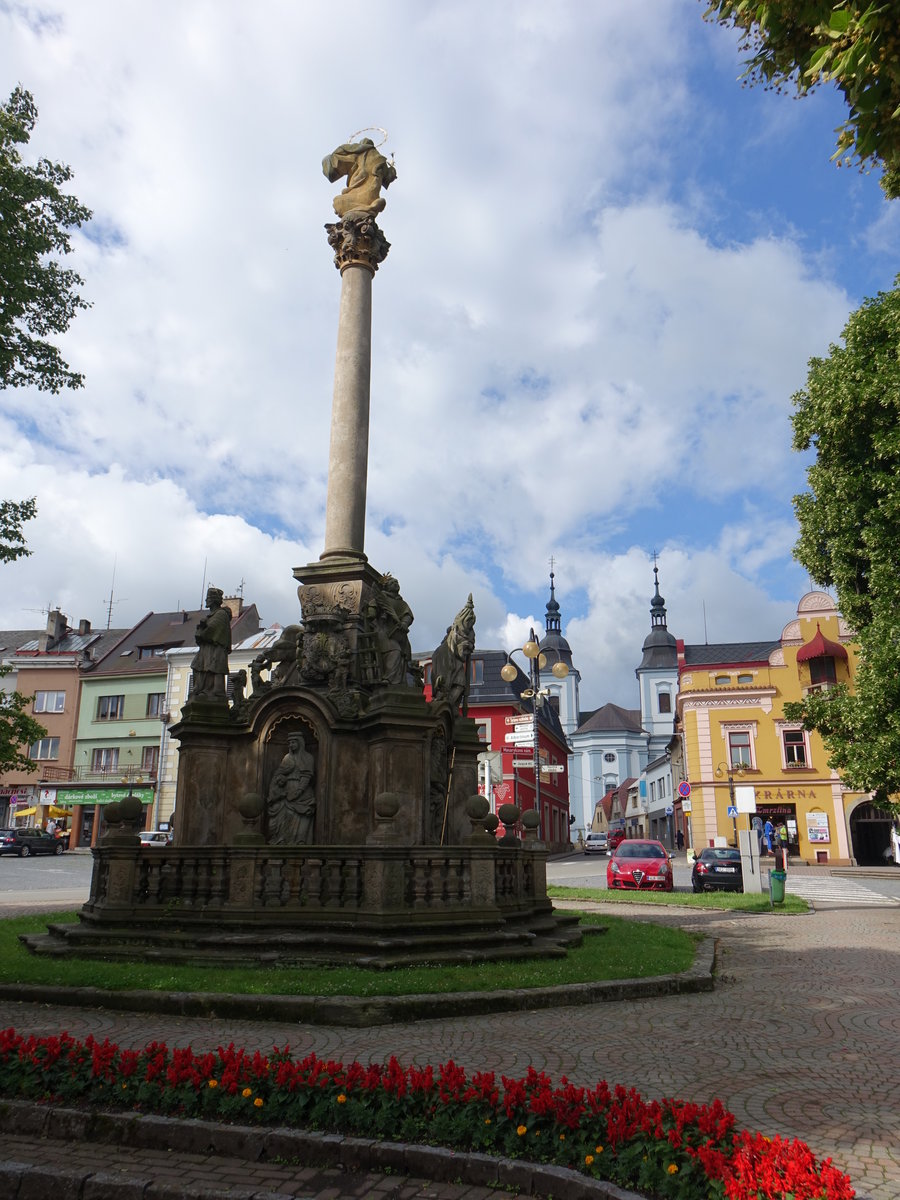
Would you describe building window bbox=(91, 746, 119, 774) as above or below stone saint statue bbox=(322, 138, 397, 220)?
below

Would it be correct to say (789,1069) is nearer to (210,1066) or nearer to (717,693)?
(210,1066)

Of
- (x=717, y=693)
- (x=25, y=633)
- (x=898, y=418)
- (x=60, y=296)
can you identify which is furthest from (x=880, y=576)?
(x=25, y=633)

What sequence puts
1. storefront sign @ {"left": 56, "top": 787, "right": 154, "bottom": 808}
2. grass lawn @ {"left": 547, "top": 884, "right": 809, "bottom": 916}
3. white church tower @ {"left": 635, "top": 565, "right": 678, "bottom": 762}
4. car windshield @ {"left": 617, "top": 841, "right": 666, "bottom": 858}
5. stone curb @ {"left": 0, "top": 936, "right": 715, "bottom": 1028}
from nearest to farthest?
stone curb @ {"left": 0, "top": 936, "right": 715, "bottom": 1028} → grass lawn @ {"left": 547, "top": 884, "right": 809, "bottom": 916} → car windshield @ {"left": 617, "top": 841, "right": 666, "bottom": 858} → storefront sign @ {"left": 56, "top": 787, "right": 154, "bottom": 808} → white church tower @ {"left": 635, "top": 565, "right": 678, "bottom": 762}

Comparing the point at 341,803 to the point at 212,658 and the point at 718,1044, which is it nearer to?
the point at 212,658

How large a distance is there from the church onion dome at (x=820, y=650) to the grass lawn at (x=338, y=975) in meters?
38.3

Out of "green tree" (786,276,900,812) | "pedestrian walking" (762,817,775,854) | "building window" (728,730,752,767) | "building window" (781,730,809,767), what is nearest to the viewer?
"green tree" (786,276,900,812)

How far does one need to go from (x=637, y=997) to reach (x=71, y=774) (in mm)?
51578

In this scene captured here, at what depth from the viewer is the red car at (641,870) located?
2684 cm

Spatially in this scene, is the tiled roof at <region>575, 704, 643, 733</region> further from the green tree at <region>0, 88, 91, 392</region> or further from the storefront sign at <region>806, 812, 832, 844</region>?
the green tree at <region>0, 88, 91, 392</region>

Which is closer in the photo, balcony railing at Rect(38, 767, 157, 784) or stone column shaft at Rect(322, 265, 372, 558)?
stone column shaft at Rect(322, 265, 372, 558)

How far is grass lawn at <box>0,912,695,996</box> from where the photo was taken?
895cm

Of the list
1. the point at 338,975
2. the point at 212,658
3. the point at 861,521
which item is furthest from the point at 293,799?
the point at 861,521

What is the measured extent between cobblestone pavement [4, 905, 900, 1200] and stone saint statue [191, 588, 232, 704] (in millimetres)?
5750

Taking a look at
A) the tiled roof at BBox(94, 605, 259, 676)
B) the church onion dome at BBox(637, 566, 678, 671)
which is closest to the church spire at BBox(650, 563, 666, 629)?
the church onion dome at BBox(637, 566, 678, 671)
